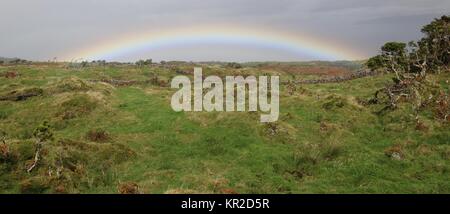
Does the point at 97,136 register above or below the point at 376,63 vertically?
below

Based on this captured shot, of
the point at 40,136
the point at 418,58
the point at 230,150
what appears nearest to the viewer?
the point at 40,136

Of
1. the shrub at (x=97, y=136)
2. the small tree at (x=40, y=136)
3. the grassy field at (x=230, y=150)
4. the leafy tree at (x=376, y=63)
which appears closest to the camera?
the grassy field at (x=230, y=150)

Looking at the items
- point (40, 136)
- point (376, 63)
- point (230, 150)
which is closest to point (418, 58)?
point (376, 63)

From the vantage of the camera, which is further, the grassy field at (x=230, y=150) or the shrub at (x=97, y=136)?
the shrub at (x=97, y=136)

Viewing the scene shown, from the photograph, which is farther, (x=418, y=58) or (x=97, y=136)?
(x=418, y=58)

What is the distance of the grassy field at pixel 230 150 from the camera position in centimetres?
2484

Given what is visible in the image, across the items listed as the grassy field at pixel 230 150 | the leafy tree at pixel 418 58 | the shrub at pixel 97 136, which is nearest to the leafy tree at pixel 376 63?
the leafy tree at pixel 418 58

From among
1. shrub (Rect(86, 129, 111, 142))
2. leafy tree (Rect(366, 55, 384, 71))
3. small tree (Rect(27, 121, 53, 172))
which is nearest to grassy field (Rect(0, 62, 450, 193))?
shrub (Rect(86, 129, 111, 142))

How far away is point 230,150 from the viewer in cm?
3019

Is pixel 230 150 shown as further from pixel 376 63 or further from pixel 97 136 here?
pixel 376 63

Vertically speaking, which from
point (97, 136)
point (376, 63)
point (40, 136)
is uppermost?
point (376, 63)

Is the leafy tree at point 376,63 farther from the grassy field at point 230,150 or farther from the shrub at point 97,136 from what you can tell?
the shrub at point 97,136
